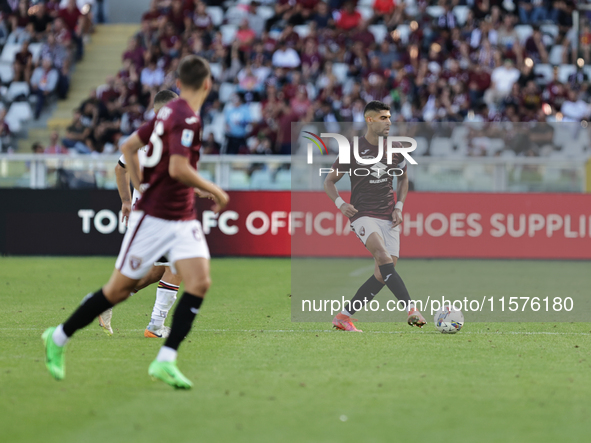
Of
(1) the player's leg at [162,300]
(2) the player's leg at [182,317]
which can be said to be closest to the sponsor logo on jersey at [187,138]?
(2) the player's leg at [182,317]

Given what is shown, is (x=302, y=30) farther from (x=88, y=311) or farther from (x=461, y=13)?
(x=88, y=311)

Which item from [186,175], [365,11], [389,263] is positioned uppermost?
[365,11]

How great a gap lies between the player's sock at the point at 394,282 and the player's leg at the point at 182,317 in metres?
3.11

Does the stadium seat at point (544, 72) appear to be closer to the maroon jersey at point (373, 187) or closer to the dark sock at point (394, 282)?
the maroon jersey at point (373, 187)

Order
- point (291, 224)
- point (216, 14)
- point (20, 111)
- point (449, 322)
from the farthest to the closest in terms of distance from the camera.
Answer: point (216, 14) → point (20, 111) → point (291, 224) → point (449, 322)

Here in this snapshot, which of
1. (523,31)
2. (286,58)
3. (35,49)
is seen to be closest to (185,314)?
(286,58)

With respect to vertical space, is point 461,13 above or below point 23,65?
above

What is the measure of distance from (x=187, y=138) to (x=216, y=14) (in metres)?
19.1

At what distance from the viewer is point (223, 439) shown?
4.20 m

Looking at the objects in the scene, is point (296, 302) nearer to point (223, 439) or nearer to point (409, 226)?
point (223, 439)

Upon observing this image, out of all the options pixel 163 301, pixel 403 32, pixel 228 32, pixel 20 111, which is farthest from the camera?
pixel 228 32

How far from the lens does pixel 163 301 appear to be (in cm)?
752

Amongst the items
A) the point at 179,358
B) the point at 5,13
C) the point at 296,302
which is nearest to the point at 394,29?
the point at 5,13

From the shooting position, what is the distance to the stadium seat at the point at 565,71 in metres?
20.2
